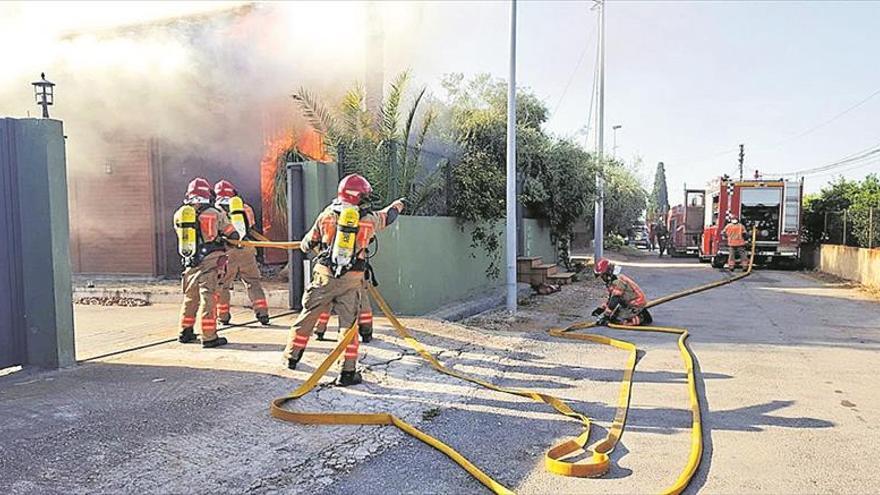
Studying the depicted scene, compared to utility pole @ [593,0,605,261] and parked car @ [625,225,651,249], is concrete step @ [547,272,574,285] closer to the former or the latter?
utility pole @ [593,0,605,261]

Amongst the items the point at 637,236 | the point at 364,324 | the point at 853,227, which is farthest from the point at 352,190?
the point at 637,236

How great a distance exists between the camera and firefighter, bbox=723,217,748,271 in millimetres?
17281

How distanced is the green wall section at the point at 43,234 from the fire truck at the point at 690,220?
63.3 feet

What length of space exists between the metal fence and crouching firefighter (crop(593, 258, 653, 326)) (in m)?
8.43

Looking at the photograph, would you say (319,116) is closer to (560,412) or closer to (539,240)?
(560,412)

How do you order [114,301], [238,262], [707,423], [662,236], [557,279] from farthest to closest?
[662,236], [557,279], [114,301], [238,262], [707,423]

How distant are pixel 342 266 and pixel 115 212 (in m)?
8.62

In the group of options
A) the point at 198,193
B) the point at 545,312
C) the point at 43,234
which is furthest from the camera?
the point at 545,312

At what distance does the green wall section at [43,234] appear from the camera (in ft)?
16.6

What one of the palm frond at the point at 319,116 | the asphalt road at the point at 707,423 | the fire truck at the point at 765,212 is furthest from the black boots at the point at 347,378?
the fire truck at the point at 765,212

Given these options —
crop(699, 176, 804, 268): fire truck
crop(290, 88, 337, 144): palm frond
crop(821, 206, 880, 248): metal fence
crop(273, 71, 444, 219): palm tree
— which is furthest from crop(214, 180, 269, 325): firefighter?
crop(699, 176, 804, 268): fire truck

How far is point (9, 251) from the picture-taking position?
198 inches

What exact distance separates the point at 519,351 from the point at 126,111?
27.2 feet

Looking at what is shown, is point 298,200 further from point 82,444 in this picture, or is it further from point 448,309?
point 82,444
